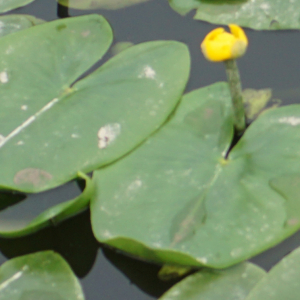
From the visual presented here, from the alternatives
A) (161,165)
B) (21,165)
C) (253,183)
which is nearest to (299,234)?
(253,183)

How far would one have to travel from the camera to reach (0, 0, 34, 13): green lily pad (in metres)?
1.32

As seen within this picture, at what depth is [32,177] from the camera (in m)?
0.94

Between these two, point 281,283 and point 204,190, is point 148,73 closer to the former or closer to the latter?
point 204,190

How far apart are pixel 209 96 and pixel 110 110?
23 centimetres

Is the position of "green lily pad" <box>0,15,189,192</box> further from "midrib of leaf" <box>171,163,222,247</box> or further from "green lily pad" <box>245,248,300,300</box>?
"green lily pad" <box>245,248,300,300</box>

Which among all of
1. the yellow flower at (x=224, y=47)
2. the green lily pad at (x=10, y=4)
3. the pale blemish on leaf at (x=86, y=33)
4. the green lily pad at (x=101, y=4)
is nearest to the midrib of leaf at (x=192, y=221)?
the yellow flower at (x=224, y=47)

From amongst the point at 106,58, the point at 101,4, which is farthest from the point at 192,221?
the point at 101,4

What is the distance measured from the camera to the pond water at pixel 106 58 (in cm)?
87

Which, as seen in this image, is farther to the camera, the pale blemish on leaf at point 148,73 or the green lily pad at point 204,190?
the pale blemish on leaf at point 148,73

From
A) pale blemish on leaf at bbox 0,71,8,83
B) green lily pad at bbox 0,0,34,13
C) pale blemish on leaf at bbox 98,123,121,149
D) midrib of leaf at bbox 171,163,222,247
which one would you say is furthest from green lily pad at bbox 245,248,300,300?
green lily pad at bbox 0,0,34,13

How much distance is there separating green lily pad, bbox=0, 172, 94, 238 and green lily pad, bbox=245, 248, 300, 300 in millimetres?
350

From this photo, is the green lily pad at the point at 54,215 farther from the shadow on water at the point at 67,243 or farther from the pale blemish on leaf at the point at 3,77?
the pale blemish on leaf at the point at 3,77

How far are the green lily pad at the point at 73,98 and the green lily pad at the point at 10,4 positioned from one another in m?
0.19

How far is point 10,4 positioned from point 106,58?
36 centimetres
